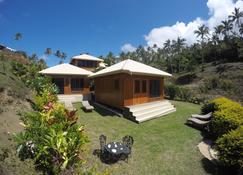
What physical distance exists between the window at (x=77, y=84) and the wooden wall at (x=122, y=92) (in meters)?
4.11

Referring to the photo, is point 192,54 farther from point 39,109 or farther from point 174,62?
point 39,109

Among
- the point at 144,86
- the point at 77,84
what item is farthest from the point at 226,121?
the point at 77,84

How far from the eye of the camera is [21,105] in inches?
385

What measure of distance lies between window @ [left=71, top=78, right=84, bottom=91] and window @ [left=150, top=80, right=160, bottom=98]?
8999mm

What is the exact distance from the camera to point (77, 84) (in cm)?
2069

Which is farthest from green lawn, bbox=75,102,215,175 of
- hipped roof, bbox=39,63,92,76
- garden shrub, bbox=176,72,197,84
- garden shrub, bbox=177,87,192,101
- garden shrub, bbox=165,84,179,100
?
garden shrub, bbox=176,72,197,84

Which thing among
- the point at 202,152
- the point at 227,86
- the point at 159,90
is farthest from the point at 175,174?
the point at 227,86

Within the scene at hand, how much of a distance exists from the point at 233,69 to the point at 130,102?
31104 mm

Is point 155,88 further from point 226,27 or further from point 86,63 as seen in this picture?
point 226,27

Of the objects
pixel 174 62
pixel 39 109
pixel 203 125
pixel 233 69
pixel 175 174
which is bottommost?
pixel 175 174

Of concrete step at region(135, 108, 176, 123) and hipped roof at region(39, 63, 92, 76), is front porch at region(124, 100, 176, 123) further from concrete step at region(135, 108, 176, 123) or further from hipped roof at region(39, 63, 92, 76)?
hipped roof at region(39, 63, 92, 76)

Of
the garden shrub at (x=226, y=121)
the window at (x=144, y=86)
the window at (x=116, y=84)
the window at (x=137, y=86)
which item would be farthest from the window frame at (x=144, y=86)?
the garden shrub at (x=226, y=121)

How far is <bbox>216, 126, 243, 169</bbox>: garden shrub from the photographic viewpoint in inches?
221

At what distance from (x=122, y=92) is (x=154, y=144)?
5577 millimetres
